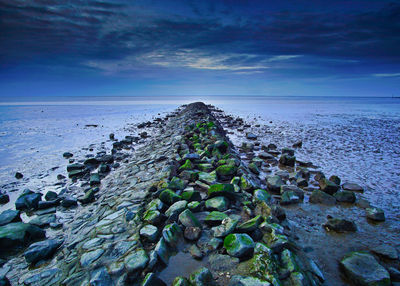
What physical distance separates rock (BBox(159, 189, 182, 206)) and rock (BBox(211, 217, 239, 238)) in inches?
40.3

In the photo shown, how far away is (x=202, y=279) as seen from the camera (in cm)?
231

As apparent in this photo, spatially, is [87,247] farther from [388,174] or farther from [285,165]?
[388,174]

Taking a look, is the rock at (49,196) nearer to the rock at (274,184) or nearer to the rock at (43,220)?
the rock at (43,220)

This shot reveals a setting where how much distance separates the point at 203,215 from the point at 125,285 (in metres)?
1.56

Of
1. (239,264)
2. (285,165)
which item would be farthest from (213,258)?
(285,165)

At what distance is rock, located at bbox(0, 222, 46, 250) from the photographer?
378 cm

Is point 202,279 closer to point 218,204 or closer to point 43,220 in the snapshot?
point 218,204

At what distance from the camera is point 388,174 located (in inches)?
294

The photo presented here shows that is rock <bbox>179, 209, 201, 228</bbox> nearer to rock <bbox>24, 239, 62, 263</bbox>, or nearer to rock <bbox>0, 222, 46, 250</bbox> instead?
rock <bbox>24, 239, 62, 263</bbox>

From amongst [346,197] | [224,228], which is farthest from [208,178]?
[346,197]

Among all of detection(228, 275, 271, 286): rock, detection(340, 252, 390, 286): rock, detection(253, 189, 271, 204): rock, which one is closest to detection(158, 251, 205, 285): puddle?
detection(228, 275, 271, 286): rock

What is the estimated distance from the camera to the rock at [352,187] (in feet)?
20.2

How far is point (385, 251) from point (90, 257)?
4.71 meters

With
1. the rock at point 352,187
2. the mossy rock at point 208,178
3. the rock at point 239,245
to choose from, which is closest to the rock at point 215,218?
the rock at point 239,245
